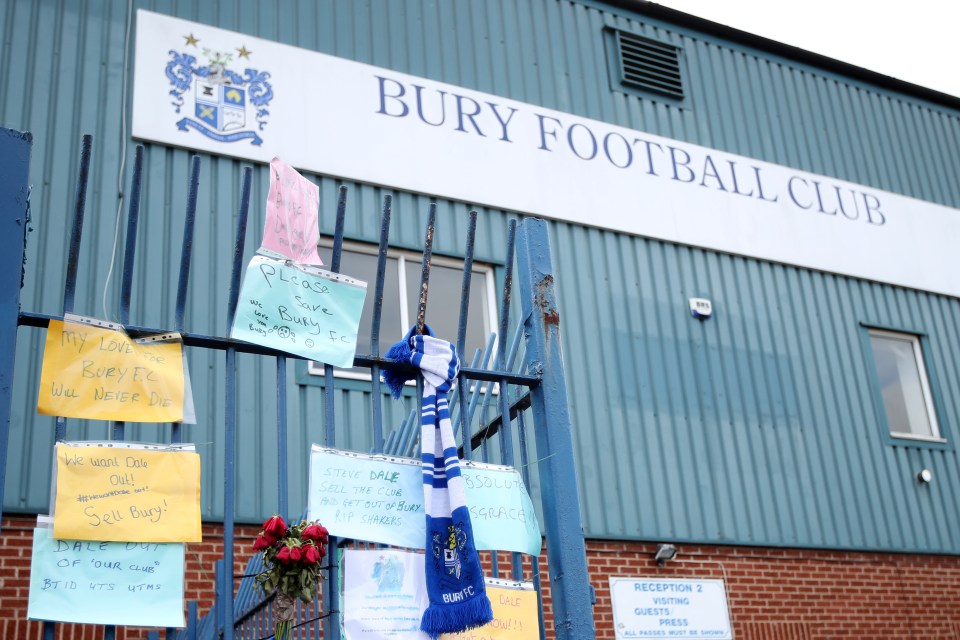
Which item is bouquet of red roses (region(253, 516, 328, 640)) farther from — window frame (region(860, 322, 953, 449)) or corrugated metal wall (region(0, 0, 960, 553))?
window frame (region(860, 322, 953, 449))

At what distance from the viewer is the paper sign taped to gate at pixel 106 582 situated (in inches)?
137

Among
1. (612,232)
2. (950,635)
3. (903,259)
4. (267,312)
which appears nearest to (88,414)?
(267,312)

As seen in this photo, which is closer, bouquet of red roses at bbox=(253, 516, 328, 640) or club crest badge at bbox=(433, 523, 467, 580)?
bouquet of red roses at bbox=(253, 516, 328, 640)

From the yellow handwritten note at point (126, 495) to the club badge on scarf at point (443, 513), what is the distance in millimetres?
874

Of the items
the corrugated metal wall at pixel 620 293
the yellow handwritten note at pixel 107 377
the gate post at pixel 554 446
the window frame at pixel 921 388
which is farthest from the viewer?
the window frame at pixel 921 388

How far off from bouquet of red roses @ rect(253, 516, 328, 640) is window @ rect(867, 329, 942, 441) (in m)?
9.71

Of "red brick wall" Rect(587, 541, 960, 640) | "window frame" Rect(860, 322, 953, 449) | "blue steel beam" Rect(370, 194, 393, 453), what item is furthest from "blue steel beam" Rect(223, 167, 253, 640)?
"window frame" Rect(860, 322, 953, 449)

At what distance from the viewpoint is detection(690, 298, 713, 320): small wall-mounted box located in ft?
37.5

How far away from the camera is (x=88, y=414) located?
3766 mm

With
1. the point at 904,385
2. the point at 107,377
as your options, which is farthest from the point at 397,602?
the point at 904,385

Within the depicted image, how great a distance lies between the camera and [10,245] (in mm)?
3809

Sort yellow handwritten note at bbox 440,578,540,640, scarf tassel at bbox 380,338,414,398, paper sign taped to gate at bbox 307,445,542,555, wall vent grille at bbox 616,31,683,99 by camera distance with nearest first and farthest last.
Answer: paper sign taped to gate at bbox 307,445,542,555 < yellow handwritten note at bbox 440,578,540,640 < scarf tassel at bbox 380,338,414,398 < wall vent grille at bbox 616,31,683,99

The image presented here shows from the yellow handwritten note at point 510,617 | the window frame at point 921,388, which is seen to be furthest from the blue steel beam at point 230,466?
the window frame at point 921,388

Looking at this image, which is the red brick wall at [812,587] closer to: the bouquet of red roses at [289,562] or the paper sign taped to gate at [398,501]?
the paper sign taped to gate at [398,501]
